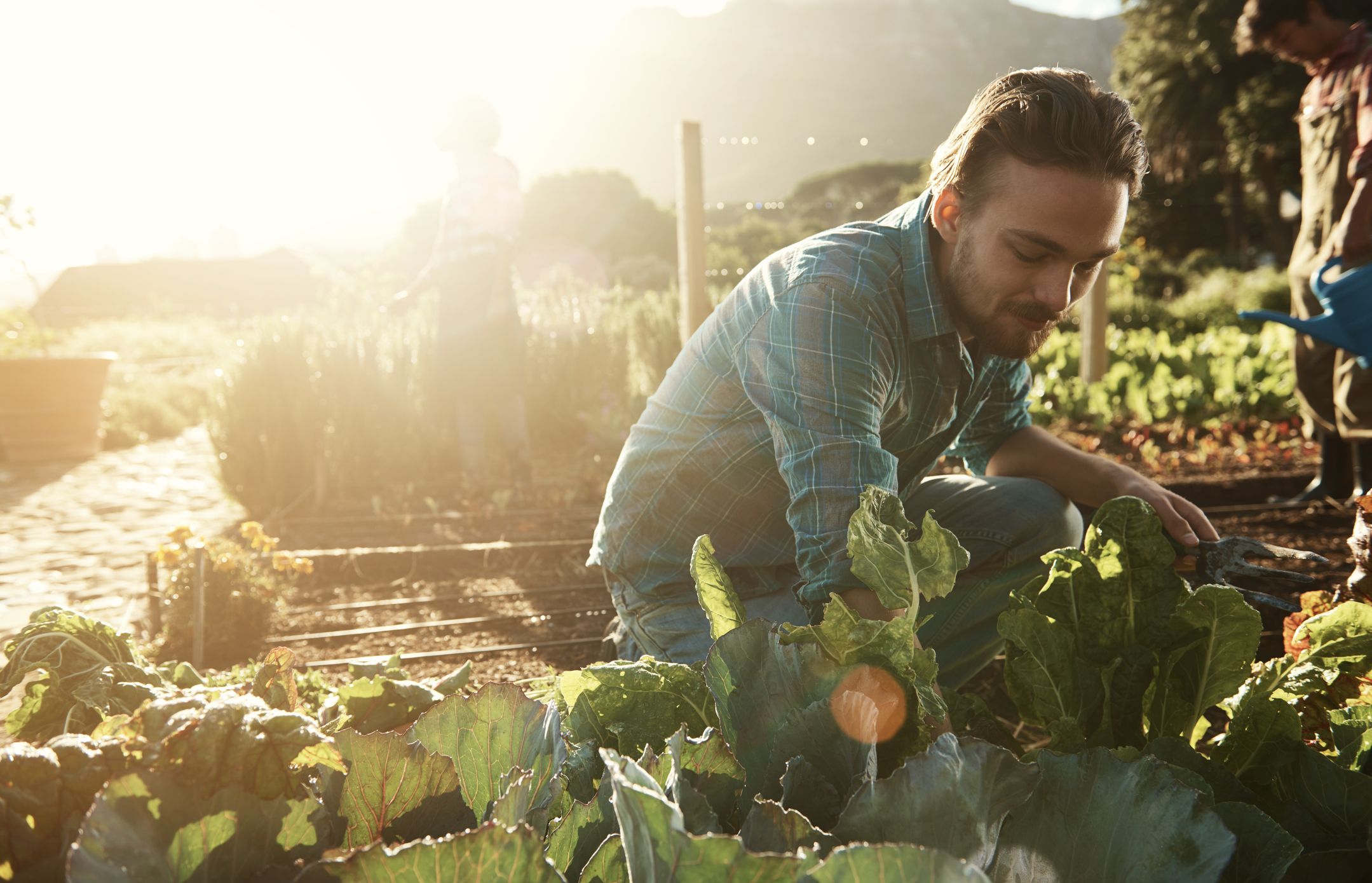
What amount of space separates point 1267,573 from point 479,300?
4746 millimetres

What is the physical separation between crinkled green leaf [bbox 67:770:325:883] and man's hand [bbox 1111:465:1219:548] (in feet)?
4.44

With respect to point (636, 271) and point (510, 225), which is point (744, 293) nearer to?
point (510, 225)

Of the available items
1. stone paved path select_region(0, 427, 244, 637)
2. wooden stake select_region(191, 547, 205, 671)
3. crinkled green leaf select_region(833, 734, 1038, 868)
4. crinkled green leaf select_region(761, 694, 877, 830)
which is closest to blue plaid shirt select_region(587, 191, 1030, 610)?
crinkled green leaf select_region(761, 694, 877, 830)

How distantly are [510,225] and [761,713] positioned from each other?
5.09m

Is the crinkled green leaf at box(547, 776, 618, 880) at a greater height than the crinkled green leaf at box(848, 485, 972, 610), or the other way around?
the crinkled green leaf at box(848, 485, 972, 610)

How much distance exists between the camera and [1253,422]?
6223 millimetres

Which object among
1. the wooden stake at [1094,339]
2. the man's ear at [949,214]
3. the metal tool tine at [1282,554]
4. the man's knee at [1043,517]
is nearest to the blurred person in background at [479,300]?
the man's knee at [1043,517]

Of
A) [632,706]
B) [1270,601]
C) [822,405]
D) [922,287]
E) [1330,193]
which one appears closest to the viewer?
[632,706]

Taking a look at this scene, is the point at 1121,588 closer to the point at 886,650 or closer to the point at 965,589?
the point at 886,650

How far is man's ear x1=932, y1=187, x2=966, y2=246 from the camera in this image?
169 centimetres

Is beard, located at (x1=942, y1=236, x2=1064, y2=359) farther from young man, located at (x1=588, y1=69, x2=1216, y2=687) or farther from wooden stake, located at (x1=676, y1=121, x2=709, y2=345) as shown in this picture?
wooden stake, located at (x1=676, y1=121, x2=709, y2=345)

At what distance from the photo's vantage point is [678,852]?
570mm

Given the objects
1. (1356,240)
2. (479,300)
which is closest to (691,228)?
(479,300)

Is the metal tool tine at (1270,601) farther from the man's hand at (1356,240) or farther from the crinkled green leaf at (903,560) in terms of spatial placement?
the man's hand at (1356,240)
